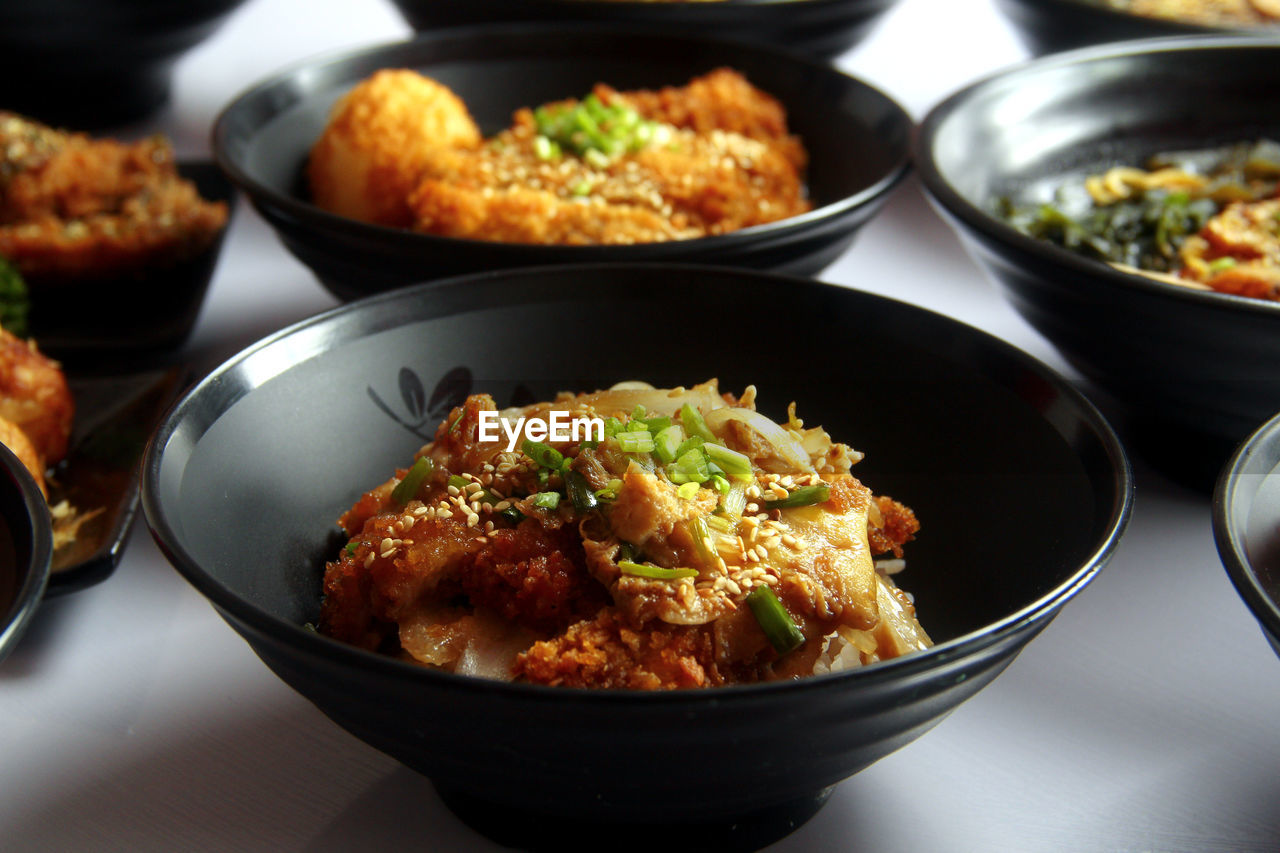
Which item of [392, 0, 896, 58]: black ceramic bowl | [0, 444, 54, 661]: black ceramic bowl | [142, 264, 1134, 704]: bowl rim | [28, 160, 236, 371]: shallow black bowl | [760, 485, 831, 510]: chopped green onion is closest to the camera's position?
[142, 264, 1134, 704]: bowl rim

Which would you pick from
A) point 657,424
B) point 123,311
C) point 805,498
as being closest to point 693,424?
point 657,424

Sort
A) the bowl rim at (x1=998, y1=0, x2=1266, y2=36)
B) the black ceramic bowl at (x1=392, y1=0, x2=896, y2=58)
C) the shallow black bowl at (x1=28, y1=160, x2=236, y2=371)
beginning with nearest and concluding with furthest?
the shallow black bowl at (x1=28, y1=160, x2=236, y2=371)
the bowl rim at (x1=998, y1=0, x2=1266, y2=36)
the black ceramic bowl at (x1=392, y1=0, x2=896, y2=58)

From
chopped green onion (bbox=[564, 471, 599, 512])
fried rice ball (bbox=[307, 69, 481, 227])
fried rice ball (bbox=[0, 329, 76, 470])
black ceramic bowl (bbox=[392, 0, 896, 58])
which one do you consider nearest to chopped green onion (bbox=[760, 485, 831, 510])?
chopped green onion (bbox=[564, 471, 599, 512])

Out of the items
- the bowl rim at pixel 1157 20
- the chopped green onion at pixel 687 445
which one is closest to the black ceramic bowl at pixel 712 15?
the bowl rim at pixel 1157 20

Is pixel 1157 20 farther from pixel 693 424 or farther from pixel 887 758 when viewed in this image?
pixel 887 758

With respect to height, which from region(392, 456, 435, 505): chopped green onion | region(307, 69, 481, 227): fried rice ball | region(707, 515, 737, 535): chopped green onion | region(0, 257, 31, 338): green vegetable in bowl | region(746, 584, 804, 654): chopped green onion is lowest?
region(0, 257, 31, 338): green vegetable in bowl

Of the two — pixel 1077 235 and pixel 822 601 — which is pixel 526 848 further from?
pixel 1077 235

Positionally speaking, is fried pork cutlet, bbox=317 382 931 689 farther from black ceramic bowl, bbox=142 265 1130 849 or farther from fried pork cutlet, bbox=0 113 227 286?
fried pork cutlet, bbox=0 113 227 286
